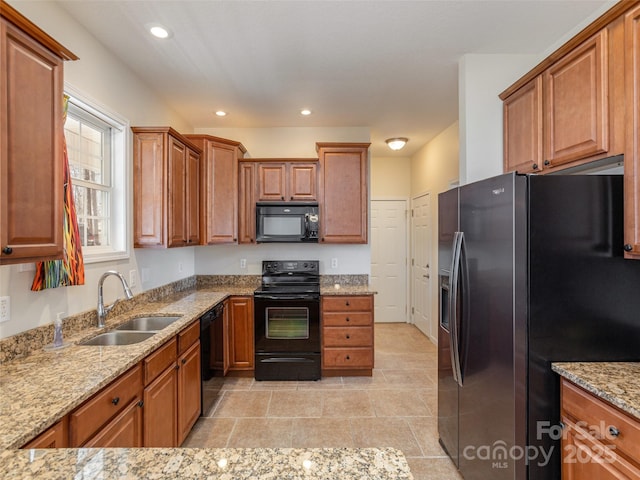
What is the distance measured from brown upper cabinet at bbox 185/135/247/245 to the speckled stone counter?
2622 mm

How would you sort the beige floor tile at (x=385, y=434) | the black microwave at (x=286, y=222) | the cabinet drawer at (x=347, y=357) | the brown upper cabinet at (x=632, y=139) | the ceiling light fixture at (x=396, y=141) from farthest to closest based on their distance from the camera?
the ceiling light fixture at (x=396, y=141) < the black microwave at (x=286, y=222) < the cabinet drawer at (x=347, y=357) < the beige floor tile at (x=385, y=434) < the brown upper cabinet at (x=632, y=139)

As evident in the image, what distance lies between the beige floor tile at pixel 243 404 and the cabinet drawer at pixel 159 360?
3.26 feet

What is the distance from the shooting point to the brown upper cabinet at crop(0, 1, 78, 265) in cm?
120

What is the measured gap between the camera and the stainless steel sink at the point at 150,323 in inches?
93.0

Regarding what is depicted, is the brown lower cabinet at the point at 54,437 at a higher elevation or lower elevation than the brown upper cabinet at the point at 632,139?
lower

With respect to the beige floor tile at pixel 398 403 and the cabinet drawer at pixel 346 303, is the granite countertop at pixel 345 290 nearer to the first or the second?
the cabinet drawer at pixel 346 303

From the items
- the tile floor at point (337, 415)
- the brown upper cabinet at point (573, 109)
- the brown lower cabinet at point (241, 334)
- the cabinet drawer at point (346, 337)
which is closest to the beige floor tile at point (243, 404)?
the tile floor at point (337, 415)

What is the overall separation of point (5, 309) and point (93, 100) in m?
1.42

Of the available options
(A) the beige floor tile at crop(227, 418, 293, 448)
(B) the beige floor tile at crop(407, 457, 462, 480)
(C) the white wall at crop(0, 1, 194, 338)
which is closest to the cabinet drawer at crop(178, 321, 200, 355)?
(C) the white wall at crop(0, 1, 194, 338)

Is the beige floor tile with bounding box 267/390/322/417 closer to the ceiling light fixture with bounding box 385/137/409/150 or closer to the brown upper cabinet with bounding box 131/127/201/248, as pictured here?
the brown upper cabinet with bounding box 131/127/201/248

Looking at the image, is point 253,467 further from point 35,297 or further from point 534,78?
point 534,78

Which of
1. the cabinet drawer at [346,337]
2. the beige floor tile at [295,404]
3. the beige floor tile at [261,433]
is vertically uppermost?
the cabinet drawer at [346,337]

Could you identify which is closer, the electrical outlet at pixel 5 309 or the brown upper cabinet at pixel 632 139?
the brown upper cabinet at pixel 632 139

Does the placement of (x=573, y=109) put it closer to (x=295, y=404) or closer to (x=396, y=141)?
(x=396, y=141)
